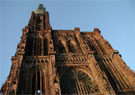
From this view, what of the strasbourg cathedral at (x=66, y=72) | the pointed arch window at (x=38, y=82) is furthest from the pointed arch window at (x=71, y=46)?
the pointed arch window at (x=38, y=82)

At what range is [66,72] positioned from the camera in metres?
19.4

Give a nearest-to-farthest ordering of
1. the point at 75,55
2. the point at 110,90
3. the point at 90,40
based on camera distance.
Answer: the point at 110,90 < the point at 75,55 < the point at 90,40

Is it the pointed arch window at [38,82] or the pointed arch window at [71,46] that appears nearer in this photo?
the pointed arch window at [38,82]

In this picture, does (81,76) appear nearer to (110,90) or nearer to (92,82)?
(92,82)

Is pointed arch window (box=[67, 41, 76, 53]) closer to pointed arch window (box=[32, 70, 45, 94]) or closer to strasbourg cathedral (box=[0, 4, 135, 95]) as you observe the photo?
strasbourg cathedral (box=[0, 4, 135, 95])

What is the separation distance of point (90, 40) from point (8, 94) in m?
18.4

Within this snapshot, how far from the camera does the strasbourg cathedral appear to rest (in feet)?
52.9

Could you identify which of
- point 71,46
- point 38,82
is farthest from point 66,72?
point 71,46

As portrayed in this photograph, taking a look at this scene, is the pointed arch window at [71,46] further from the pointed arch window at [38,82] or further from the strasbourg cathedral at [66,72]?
the pointed arch window at [38,82]

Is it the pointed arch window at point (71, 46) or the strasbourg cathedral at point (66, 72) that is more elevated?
the pointed arch window at point (71, 46)

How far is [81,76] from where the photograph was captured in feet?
64.9

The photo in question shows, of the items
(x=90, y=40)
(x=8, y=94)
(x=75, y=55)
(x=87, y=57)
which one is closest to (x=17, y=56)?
(x=8, y=94)

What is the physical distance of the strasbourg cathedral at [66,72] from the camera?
16125mm

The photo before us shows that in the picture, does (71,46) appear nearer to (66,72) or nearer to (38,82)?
(66,72)
